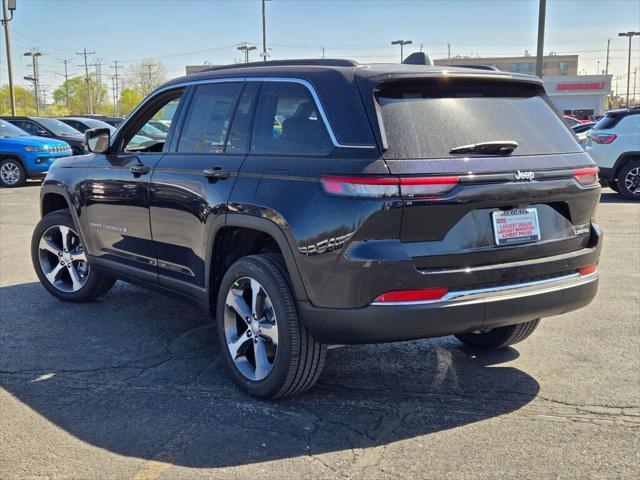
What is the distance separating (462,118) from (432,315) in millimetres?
1056

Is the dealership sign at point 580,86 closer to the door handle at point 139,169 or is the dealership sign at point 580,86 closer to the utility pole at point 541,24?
the utility pole at point 541,24

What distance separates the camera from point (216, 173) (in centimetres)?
413

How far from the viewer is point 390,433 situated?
351 cm

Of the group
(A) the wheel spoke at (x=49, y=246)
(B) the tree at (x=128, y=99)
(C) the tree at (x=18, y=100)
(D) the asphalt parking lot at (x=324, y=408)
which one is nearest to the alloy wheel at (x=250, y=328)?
(D) the asphalt parking lot at (x=324, y=408)

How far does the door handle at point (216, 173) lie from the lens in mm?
4084

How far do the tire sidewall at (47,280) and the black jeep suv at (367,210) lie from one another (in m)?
1.46

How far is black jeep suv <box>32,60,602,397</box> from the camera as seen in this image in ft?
10.9

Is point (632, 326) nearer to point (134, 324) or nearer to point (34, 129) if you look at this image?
point (134, 324)

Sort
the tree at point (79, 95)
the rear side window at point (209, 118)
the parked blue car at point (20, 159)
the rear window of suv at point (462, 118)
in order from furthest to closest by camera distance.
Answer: the tree at point (79, 95) → the parked blue car at point (20, 159) → the rear side window at point (209, 118) → the rear window of suv at point (462, 118)

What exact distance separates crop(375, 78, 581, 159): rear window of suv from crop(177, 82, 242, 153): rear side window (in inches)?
47.8

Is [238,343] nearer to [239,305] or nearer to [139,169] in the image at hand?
[239,305]

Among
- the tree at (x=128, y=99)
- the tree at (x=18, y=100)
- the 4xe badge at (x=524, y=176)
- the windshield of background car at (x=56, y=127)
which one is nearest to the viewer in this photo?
the 4xe badge at (x=524, y=176)

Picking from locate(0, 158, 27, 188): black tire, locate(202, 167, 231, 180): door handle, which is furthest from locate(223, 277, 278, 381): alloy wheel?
locate(0, 158, 27, 188): black tire

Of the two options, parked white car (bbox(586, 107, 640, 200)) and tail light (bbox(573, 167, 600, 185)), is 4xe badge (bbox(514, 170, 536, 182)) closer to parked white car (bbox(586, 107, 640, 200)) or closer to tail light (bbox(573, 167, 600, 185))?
tail light (bbox(573, 167, 600, 185))
